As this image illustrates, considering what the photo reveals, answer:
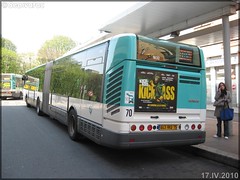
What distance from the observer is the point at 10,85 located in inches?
1053

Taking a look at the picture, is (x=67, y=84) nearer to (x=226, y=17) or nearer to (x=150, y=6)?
(x=150, y=6)

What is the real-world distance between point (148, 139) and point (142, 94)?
95 cm

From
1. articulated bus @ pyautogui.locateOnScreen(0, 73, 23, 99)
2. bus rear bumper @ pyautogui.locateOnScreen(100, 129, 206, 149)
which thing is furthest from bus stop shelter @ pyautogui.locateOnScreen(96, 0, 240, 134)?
articulated bus @ pyautogui.locateOnScreen(0, 73, 23, 99)

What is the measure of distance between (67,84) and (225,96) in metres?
5.23

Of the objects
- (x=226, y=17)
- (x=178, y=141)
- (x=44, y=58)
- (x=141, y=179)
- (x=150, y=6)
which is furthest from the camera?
(x=44, y=58)

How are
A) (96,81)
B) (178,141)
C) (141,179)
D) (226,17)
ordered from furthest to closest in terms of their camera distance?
(226,17) < (96,81) < (178,141) < (141,179)

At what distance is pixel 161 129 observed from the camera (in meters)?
5.38

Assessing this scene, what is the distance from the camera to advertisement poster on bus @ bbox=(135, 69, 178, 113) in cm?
519

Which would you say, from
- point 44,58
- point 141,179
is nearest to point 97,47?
point 141,179

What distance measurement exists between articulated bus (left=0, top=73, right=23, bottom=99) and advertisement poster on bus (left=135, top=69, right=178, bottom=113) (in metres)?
23.4

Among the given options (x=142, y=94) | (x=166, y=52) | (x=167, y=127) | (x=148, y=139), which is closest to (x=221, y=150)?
(x=167, y=127)

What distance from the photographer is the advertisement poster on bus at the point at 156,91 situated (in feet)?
17.0

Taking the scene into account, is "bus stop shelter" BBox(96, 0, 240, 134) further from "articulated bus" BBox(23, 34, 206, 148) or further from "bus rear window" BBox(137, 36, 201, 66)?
"articulated bus" BBox(23, 34, 206, 148)

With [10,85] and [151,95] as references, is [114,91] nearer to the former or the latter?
[151,95]
